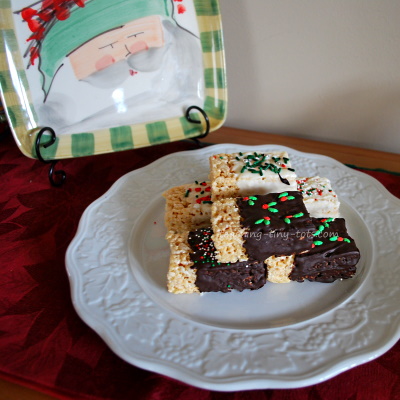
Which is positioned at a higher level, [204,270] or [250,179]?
[250,179]

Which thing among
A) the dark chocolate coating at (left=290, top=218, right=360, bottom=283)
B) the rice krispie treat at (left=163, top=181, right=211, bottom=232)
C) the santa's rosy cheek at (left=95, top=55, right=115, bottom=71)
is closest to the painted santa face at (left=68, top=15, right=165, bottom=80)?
the santa's rosy cheek at (left=95, top=55, right=115, bottom=71)

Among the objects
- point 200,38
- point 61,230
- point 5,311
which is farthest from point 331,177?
point 5,311

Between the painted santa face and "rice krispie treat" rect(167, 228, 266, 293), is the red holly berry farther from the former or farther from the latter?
"rice krispie treat" rect(167, 228, 266, 293)

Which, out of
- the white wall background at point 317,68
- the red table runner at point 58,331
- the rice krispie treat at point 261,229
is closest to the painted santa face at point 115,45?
the white wall background at point 317,68

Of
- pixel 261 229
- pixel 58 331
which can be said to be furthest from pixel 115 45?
pixel 58 331

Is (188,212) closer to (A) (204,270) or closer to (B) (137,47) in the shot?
(A) (204,270)

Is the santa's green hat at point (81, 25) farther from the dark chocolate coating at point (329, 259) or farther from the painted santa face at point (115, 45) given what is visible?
the dark chocolate coating at point (329, 259)
